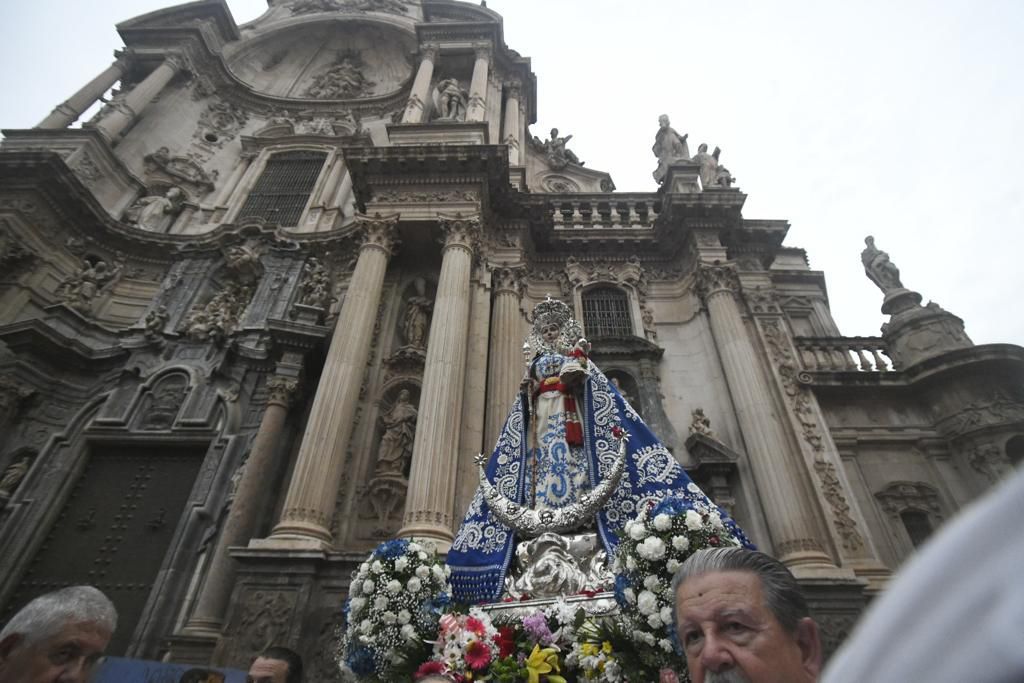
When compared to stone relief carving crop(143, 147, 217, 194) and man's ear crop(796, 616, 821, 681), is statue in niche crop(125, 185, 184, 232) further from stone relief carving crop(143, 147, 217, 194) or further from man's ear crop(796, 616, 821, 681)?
man's ear crop(796, 616, 821, 681)

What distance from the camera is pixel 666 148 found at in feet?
47.8

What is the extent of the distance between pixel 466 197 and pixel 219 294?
22.0 feet

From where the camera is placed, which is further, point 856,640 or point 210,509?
point 210,509

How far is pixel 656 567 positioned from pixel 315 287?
10793 mm

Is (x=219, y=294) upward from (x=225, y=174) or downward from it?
downward

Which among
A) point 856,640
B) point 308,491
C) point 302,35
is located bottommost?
point 856,640

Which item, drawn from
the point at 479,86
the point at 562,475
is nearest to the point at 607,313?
the point at 562,475

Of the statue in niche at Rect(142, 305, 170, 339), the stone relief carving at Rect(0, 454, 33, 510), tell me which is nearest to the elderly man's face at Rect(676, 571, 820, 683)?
the stone relief carving at Rect(0, 454, 33, 510)

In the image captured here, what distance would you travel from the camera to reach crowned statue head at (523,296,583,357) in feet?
20.2

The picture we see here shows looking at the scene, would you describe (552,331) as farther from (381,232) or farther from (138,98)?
(138,98)

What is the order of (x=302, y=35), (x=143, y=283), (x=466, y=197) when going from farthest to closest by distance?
(x=302, y=35) → (x=143, y=283) → (x=466, y=197)

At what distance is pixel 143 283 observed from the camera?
45.0 ft

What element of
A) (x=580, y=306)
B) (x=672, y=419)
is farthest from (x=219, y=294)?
(x=672, y=419)

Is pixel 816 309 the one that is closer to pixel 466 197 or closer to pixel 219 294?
pixel 466 197
